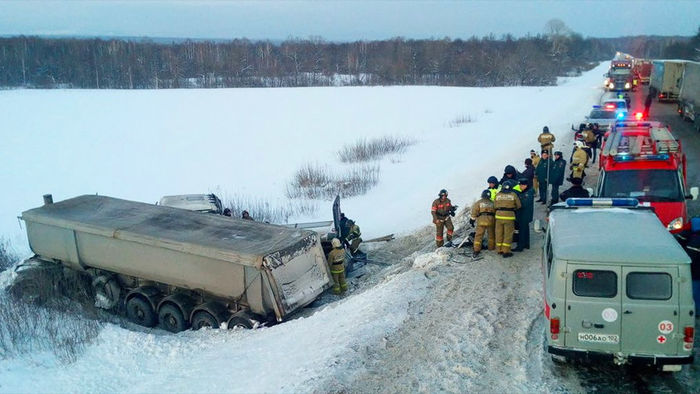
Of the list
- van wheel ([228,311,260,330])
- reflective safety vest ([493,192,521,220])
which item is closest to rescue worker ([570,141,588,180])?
reflective safety vest ([493,192,521,220])

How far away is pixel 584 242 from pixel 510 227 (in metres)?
4.12

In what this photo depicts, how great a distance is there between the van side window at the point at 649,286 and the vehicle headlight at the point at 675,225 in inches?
170

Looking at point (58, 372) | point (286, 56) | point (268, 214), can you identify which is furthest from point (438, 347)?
point (286, 56)

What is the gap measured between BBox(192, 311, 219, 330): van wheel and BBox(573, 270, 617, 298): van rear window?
6.98 meters

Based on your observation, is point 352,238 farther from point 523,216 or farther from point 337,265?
point 523,216

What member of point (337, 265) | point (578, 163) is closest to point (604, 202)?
point (337, 265)

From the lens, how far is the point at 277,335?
8.96m

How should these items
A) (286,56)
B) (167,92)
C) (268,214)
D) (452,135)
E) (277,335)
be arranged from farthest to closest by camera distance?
(286,56) → (167,92) → (452,135) → (268,214) → (277,335)

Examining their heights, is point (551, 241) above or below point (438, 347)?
above

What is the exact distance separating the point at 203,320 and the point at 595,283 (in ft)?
24.8

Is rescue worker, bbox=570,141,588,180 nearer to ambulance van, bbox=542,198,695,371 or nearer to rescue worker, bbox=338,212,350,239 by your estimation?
rescue worker, bbox=338,212,350,239

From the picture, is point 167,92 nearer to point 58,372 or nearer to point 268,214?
point 268,214

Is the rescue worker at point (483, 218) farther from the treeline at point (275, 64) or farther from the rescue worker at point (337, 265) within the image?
the treeline at point (275, 64)

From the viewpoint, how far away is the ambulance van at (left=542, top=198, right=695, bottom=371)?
5980 mm
